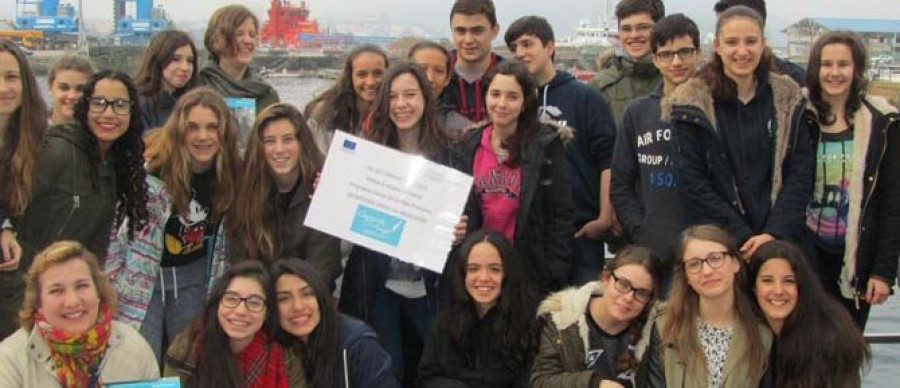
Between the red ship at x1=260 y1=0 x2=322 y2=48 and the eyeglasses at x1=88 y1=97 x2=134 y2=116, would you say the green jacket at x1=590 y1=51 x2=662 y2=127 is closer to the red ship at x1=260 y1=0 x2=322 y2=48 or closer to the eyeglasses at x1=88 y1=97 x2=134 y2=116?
the eyeglasses at x1=88 y1=97 x2=134 y2=116

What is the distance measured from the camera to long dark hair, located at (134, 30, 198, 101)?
5652 millimetres

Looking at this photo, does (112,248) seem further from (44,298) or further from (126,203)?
(44,298)

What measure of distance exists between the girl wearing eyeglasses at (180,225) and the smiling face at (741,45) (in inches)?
90.8

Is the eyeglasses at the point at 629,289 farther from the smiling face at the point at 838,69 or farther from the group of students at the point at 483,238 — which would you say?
the smiling face at the point at 838,69

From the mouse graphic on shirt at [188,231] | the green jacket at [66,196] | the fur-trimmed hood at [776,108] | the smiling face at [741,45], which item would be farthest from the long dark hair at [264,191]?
the smiling face at [741,45]

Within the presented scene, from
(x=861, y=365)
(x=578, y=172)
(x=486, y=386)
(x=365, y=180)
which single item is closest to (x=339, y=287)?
(x=365, y=180)

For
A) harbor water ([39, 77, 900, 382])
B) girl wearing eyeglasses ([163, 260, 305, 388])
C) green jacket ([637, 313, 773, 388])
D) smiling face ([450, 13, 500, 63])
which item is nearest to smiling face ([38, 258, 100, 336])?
girl wearing eyeglasses ([163, 260, 305, 388])

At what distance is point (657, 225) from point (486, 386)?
111cm

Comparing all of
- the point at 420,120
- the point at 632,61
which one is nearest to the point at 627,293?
the point at 420,120

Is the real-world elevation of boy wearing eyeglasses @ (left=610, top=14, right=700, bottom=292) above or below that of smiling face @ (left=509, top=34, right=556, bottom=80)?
below

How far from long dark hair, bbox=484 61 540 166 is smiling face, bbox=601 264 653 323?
0.78 metres

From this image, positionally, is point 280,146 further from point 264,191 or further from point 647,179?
point 647,179

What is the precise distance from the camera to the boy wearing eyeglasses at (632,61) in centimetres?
602

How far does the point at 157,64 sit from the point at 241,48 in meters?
0.54
